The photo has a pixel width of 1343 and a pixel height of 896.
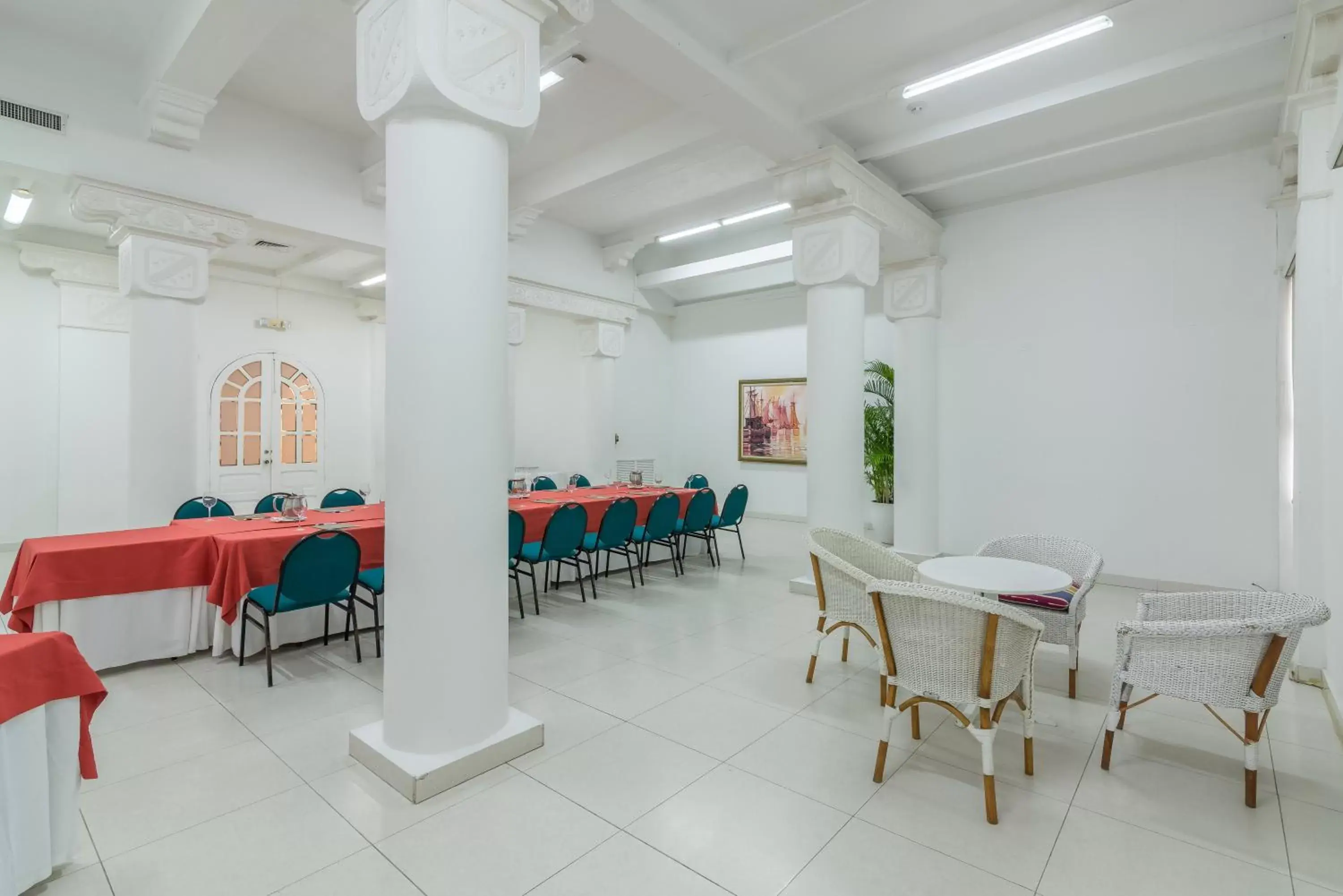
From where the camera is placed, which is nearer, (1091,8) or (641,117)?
(1091,8)

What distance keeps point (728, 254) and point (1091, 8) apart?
529cm

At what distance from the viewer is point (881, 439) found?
7590mm

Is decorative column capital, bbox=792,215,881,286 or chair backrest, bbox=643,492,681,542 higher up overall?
decorative column capital, bbox=792,215,881,286

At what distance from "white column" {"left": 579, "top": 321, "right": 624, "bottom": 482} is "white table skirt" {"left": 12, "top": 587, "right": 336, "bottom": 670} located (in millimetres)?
5420

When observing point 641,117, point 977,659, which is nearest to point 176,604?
point 977,659

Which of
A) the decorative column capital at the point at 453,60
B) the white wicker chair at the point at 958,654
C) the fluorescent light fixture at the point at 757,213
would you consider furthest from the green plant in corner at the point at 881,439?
the decorative column capital at the point at 453,60

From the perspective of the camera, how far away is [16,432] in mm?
6957

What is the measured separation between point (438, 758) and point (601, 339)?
7.13 m

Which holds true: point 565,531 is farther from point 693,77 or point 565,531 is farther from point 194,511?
point 693,77

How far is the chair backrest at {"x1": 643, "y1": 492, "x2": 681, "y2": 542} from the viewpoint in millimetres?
5688

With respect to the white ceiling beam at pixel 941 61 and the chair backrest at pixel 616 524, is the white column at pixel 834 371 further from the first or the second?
the chair backrest at pixel 616 524

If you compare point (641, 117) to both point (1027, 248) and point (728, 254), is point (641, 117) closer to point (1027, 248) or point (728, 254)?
point (728, 254)

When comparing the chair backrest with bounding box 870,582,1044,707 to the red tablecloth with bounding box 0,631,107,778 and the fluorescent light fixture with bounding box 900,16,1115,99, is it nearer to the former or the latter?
the red tablecloth with bounding box 0,631,107,778

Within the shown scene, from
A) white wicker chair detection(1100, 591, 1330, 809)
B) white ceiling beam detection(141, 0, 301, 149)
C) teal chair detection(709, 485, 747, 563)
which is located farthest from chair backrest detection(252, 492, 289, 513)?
white wicker chair detection(1100, 591, 1330, 809)
